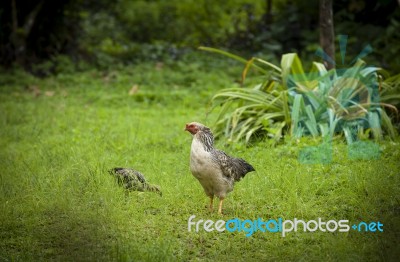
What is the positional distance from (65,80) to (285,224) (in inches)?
285

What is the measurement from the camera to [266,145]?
7.14m

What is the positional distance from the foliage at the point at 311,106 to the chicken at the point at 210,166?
1894mm

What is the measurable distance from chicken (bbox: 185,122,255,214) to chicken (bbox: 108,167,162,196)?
69cm

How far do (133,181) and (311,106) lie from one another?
2.70 m

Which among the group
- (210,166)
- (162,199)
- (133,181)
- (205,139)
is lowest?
(162,199)

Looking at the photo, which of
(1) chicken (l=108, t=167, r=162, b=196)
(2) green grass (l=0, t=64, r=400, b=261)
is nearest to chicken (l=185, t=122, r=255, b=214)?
(2) green grass (l=0, t=64, r=400, b=261)

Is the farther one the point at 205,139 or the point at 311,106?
the point at 311,106

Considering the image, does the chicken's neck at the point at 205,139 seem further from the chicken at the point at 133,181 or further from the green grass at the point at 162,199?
the chicken at the point at 133,181

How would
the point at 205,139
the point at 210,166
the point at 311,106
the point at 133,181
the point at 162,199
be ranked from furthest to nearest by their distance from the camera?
the point at 311,106
the point at 133,181
the point at 162,199
the point at 205,139
the point at 210,166

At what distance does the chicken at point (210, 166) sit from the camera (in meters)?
5.11

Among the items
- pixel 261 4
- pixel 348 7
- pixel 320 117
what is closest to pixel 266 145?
pixel 320 117

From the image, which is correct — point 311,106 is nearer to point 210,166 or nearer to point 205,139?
point 205,139

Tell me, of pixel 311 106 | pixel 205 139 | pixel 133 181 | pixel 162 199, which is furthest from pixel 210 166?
pixel 311 106

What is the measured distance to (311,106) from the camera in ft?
24.8
